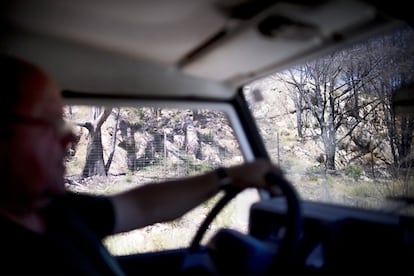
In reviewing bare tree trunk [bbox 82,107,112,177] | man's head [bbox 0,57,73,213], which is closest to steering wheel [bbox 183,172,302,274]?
man's head [bbox 0,57,73,213]

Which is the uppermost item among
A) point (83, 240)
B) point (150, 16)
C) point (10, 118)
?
point (150, 16)

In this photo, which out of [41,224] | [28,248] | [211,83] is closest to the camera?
[28,248]

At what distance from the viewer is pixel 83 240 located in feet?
4.31

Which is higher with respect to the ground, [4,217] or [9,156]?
[9,156]

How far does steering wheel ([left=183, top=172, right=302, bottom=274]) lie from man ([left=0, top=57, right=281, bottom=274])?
0.53ft

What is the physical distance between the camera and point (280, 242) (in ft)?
4.49

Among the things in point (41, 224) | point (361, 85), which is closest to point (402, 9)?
point (41, 224)

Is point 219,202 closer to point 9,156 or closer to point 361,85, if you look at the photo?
point 9,156

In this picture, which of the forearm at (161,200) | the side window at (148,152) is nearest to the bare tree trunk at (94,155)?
the side window at (148,152)

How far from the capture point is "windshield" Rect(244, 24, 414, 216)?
8.24ft

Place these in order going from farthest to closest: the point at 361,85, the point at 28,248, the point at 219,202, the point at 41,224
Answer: the point at 361,85, the point at 219,202, the point at 41,224, the point at 28,248

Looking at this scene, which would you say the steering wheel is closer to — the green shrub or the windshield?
the windshield

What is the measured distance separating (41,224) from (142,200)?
19.8 inches

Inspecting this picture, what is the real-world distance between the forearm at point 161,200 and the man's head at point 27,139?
1.52 feet
